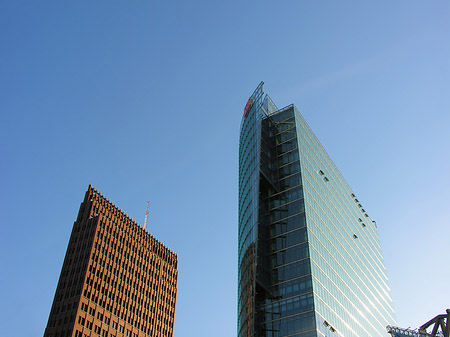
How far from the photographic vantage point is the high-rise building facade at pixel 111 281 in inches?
5689

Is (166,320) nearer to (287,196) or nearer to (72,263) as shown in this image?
(72,263)

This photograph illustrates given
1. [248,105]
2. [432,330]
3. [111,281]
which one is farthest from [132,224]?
[432,330]

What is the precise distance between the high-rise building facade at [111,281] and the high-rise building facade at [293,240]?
172ft

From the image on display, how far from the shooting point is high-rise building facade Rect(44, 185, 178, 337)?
144500mm

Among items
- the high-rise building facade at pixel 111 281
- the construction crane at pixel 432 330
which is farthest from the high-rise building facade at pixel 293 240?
the high-rise building facade at pixel 111 281

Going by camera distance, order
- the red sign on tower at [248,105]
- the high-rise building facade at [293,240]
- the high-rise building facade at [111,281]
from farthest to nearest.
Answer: the high-rise building facade at [111,281] < the red sign on tower at [248,105] < the high-rise building facade at [293,240]

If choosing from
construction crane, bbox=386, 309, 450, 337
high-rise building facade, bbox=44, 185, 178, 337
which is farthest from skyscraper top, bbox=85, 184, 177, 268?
construction crane, bbox=386, 309, 450, 337

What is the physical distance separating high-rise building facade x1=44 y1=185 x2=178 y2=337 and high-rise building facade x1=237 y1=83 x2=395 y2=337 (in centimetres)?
5235

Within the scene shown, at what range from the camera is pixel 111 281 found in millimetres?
157750

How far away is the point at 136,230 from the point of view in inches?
7141

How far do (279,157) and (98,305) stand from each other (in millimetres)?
70657

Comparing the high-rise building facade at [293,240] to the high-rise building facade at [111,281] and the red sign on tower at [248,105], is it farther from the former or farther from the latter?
the high-rise building facade at [111,281]

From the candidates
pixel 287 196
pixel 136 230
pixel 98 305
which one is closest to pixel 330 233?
pixel 287 196

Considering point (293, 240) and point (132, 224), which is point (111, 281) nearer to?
point (132, 224)
